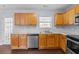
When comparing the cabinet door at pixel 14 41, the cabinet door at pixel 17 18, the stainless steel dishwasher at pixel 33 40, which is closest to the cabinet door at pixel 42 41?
the stainless steel dishwasher at pixel 33 40

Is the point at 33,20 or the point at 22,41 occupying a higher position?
the point at 33,20

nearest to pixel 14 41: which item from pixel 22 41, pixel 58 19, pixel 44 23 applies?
pixel 22 41

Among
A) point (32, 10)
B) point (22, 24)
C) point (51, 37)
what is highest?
point (32, 10)

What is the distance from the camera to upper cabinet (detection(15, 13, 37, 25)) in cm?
678

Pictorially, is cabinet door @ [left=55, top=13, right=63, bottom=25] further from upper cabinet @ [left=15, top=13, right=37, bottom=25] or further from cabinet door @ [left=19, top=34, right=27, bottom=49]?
cabinet door @ [left=19, top=34, right=27, bottom=49]

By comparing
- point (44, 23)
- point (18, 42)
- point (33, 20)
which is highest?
point (33, 20)

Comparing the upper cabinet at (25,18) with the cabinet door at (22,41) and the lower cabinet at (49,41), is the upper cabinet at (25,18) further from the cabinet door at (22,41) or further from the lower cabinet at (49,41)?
the lower cabinet at (49,41)

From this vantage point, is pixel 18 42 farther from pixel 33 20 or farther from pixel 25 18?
pixel 33 20

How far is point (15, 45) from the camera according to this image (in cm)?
598

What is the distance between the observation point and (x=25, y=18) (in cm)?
678
